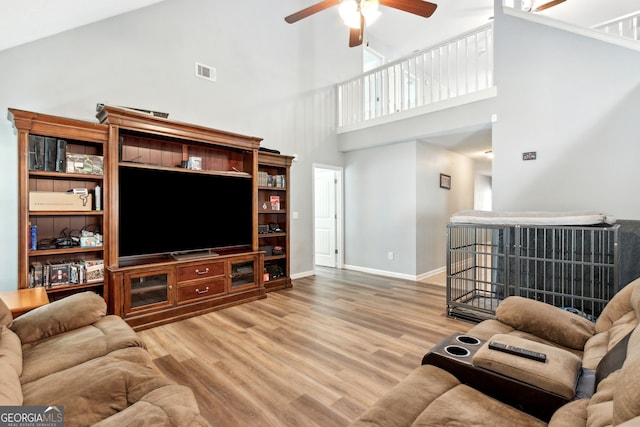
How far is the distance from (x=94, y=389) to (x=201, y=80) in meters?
3.93

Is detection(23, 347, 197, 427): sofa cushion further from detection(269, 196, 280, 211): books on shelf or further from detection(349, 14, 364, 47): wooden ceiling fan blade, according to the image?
detection(269, 196, 280, 211): books on shelf

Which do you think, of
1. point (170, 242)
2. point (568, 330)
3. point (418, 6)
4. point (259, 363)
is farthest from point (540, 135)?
point (170, 242)

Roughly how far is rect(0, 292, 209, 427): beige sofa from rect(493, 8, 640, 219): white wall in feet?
14.0

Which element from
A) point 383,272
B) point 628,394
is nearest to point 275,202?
point 383,272

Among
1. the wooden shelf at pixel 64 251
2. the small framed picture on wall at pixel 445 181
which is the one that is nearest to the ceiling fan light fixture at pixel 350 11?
the wooden shelf at pixel 64 251

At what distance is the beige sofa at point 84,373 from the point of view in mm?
1142

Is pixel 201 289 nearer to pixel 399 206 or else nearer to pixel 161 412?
pixel 161 412

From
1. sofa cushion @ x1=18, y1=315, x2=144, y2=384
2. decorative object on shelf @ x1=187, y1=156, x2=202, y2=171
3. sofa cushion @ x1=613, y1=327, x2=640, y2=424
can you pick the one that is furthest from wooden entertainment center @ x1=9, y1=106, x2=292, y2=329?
sofa cushion @ x1=613, y1=327, x2=640, y2=424

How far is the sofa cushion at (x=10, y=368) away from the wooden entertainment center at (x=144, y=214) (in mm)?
1419

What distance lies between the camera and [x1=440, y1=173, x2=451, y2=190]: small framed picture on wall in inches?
225

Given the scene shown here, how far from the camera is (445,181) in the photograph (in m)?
5.82

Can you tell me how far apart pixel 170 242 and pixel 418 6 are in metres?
3.46

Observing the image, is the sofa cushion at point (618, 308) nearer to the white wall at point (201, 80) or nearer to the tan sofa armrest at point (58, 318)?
the tan sofa armrest at point (58, 318)

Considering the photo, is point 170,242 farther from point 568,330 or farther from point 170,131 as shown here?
point 568,330
